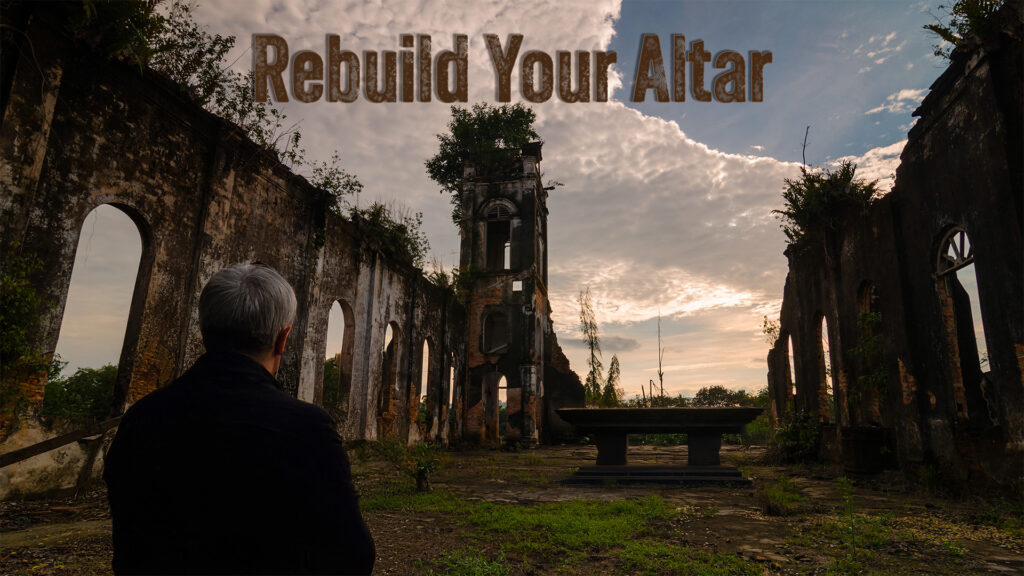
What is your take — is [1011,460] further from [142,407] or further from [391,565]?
[142,407]

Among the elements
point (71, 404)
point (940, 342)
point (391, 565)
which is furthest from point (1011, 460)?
point (71, 404)

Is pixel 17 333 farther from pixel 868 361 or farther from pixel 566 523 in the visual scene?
pixel 868 361

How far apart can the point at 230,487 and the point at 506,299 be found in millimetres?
17837


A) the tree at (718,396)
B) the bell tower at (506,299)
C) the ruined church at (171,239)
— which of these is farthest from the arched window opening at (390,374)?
the tree at (718,396)

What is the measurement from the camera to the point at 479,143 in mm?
21609

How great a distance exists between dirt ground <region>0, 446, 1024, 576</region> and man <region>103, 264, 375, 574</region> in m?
2.77

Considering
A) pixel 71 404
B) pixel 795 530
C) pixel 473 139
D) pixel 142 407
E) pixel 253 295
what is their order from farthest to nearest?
pixel 473 139 → pixel 71 404 → pixel 795 530 → pixel 253 295 → pixel 142 407

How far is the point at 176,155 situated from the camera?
278 inches

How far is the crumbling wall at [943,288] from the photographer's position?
19.4ft

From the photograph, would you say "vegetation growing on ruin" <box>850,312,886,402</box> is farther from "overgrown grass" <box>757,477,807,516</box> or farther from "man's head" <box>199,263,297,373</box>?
"man's head" <box>199,263,297,373</box>

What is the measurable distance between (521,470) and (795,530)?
19.7 ft

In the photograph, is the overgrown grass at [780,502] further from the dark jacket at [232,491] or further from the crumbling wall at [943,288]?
the dark jacket at [232,491]

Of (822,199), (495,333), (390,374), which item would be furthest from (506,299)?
(822,199)

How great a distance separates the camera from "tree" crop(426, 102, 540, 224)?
69.4 feet
